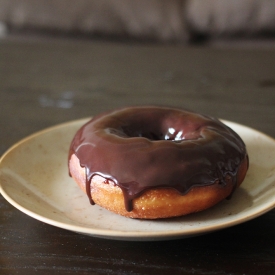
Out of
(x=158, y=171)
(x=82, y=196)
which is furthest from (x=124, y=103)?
(x=158, y=171)

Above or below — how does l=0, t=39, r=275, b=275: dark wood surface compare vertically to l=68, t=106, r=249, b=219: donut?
below

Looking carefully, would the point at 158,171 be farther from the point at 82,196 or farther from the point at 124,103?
the point at 124,103

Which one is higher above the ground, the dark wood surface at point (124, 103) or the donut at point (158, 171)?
the donut at point (158, 171)

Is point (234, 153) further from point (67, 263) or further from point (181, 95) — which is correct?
point (181, 95)
